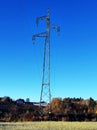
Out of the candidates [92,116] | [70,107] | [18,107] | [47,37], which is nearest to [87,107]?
[70,107]

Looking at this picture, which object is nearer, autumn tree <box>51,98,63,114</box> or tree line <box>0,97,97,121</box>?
tree line <box>0,97,97,121</box>

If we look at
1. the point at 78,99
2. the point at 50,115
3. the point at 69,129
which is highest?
the point at 78,99

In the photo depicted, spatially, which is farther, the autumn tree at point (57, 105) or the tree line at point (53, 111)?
the autumn tree at point (57, 105)

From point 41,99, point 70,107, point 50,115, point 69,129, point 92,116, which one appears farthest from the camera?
point 70,107

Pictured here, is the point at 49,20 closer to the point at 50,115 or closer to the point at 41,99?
the point at 41,99

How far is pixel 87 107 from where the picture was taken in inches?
6019

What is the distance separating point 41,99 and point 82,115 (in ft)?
80.6

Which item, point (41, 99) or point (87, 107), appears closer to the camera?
point (41, 99)

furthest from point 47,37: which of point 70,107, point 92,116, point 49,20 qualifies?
point 70,107

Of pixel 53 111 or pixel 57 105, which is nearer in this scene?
pixel 53 111

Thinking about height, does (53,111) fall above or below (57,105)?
below

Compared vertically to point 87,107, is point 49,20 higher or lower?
higher

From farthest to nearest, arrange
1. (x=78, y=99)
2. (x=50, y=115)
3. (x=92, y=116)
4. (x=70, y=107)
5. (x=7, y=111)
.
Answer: (x=78, y=99) < (x=70, y=107) < (x=7, y=111) < (x=92, y=116) < (x=50, y=115)

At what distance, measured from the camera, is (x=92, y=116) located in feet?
362
